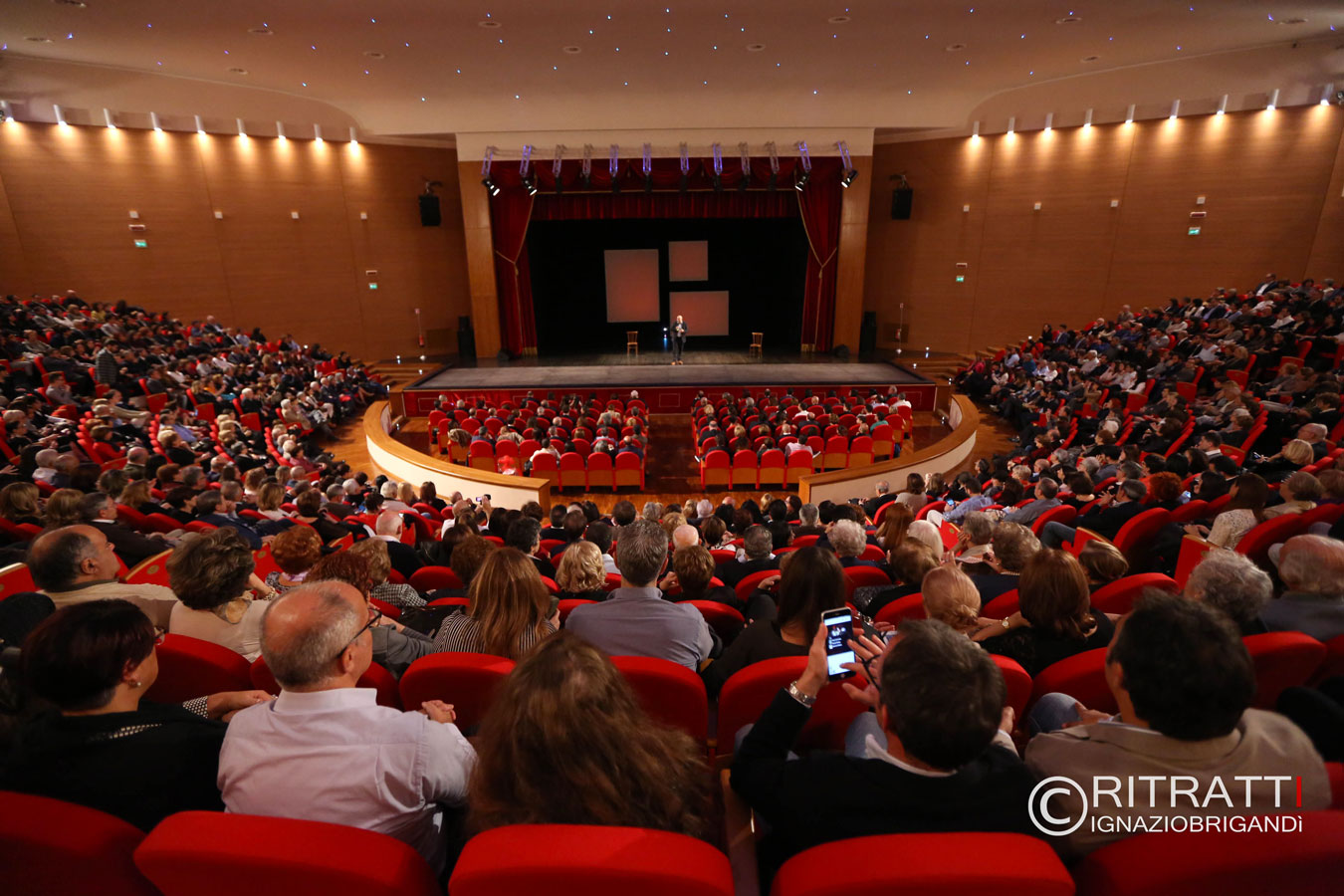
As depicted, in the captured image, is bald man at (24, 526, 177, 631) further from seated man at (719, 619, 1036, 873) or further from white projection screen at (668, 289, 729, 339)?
white projection screen at (668, 289, 729, 339)

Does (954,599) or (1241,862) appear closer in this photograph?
(1241,862)

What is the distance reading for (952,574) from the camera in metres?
2.17

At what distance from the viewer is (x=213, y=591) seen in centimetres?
234

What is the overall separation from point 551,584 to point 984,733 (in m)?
2.36

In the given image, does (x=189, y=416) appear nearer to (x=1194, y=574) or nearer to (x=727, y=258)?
(x=1194, y=574)

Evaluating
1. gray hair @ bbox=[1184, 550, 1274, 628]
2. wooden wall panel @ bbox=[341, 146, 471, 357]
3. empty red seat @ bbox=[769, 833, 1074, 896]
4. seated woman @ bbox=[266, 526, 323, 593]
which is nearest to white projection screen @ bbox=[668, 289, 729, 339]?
wooden wall panel @ bbox=[341, 146, 471, 357]

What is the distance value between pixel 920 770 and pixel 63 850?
5.18ft

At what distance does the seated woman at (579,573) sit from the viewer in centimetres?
301

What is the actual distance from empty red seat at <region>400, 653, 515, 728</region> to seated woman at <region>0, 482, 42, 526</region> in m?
3.82

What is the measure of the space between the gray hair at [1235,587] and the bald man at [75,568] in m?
3.64

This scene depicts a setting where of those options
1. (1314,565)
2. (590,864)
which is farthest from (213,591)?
(1314,565)

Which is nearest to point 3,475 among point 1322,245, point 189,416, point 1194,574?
point 189,416

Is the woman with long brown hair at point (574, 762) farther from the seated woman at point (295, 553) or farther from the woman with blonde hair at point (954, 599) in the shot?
the seated woman at point (295, 553)

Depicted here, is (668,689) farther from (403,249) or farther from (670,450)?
(403,249)
